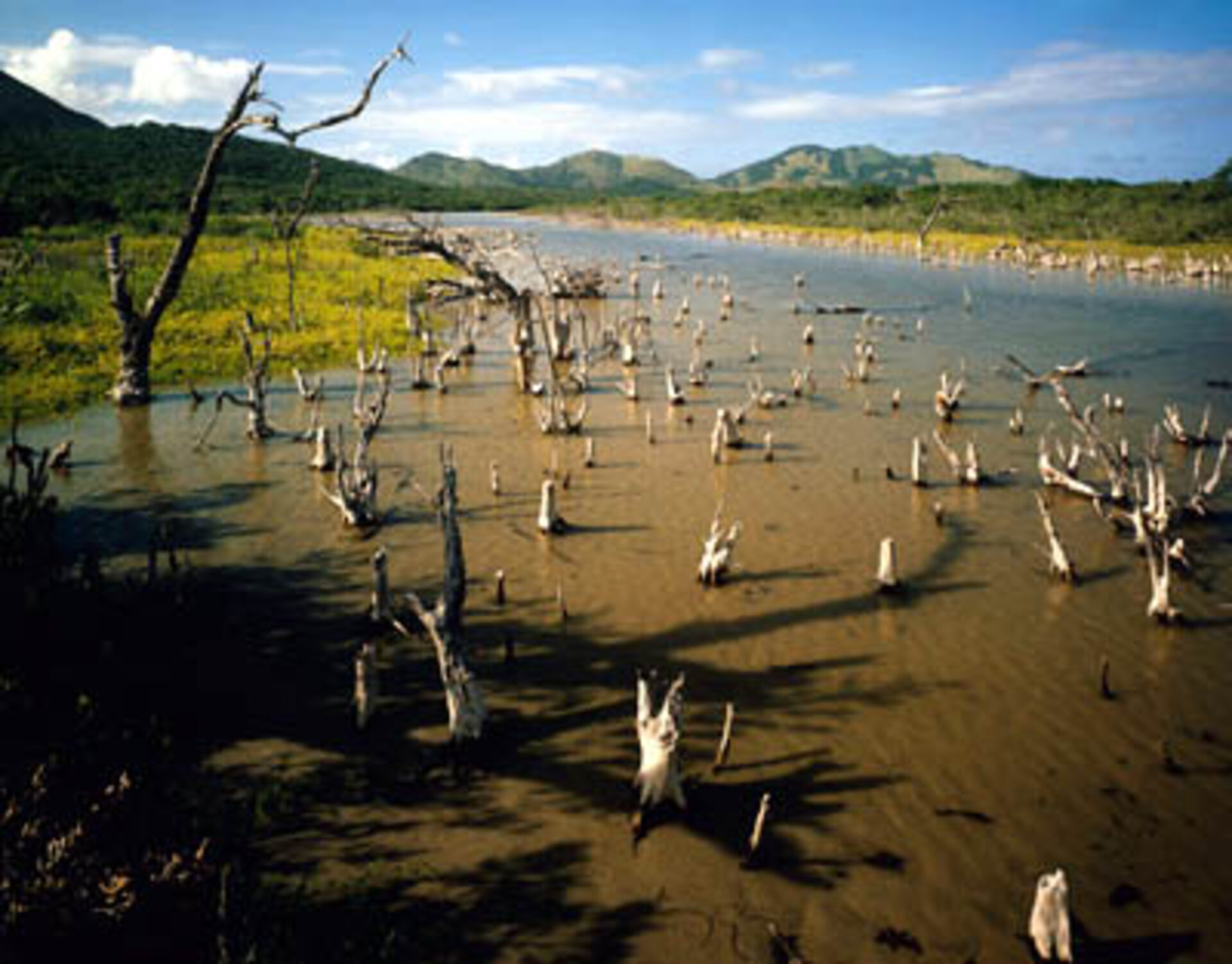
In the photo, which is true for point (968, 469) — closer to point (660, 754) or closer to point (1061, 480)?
point (1061, 480)

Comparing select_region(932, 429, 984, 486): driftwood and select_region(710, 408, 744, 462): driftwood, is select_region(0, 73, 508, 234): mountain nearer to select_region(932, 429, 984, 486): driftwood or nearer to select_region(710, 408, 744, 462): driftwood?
select_region(710, 408, 744, 462): driftwood

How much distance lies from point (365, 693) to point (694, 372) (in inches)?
698

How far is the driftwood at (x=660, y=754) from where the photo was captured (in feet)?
21.4

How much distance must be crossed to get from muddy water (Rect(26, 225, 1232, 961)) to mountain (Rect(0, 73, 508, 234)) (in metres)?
22.0

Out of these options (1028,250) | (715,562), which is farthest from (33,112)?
(715,562)

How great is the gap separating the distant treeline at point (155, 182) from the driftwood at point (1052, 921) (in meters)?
35.0

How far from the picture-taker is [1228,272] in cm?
5053

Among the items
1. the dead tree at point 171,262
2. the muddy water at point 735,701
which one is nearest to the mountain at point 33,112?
the dead tree at point 171,262

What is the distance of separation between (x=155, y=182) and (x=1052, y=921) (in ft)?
326

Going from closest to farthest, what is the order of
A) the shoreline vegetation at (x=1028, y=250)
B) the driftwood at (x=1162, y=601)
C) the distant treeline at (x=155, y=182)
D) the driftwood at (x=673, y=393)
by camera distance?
1. the driftwood at (x=1162, y=601)
2. the driftwood at (x=673, y=393)
3. the shoreline vegetation at (x=1028, y=250)
4. the distant treeline at (x=155, y=182)

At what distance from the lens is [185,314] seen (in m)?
28.9

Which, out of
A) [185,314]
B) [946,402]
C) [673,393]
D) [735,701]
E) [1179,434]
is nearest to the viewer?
[735,701]

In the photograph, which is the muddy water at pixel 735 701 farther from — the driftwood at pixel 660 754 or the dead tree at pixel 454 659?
the dead tree at pixel 454 659

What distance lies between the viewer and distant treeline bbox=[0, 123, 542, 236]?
56.8m
